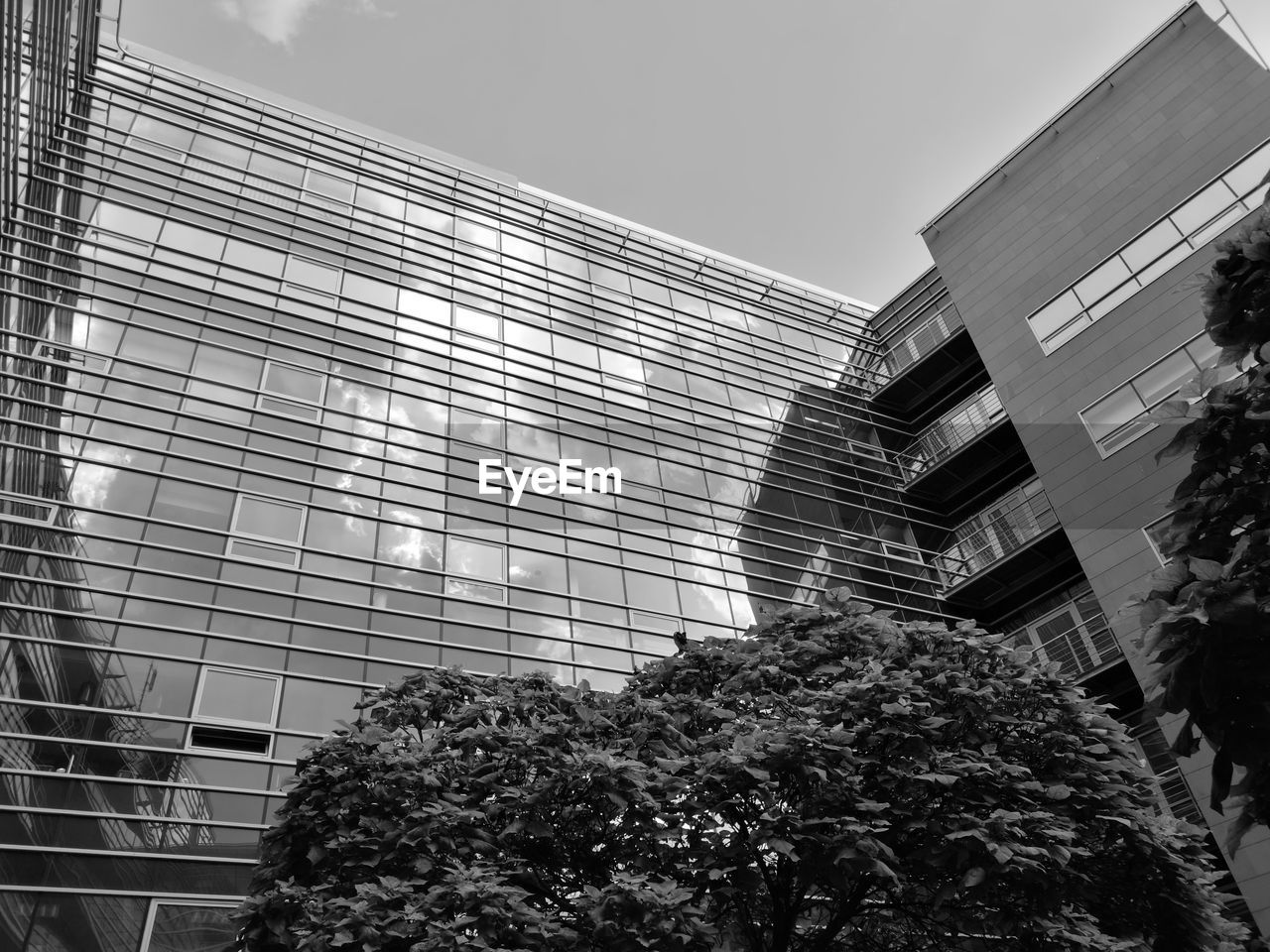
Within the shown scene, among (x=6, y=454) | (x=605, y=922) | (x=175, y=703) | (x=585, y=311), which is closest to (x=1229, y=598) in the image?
(x=605, y=922)

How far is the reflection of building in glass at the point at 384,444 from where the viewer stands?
14703 millimetres

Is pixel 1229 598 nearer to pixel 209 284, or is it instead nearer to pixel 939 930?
pixel 939 930

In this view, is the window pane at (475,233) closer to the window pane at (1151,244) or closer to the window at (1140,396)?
the window at (1140,396)

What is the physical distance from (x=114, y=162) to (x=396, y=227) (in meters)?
6.20

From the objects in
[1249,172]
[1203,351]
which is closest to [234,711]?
[1203,351]

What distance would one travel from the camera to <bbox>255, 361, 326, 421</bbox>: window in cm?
1942

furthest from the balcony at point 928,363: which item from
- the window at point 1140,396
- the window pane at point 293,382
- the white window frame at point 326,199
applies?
the window pane at point 293,382

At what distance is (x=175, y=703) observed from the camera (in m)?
15.1

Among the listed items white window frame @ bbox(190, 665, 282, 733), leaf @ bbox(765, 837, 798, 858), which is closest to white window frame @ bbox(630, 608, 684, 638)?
white window frame @ bbox(190, 665, 282, 733)

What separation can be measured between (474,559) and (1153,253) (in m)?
17.6

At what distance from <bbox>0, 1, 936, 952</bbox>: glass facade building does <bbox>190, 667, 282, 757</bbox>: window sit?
43 millimetres

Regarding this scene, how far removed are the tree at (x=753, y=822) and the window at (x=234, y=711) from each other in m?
4.90

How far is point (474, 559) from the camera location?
19625mm

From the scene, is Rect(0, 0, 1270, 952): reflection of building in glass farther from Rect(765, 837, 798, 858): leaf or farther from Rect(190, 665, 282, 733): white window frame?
Rect(765, 837, 798, 858): leaf
